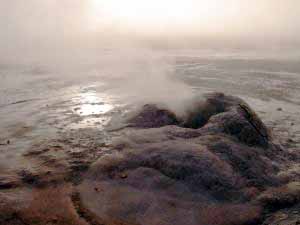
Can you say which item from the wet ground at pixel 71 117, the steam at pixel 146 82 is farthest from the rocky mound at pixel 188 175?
the steam at pixel 146 82

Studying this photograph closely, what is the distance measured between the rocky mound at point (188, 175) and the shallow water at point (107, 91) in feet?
4.60

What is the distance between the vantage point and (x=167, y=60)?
21.4m

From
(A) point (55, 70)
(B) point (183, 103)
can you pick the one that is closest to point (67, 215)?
(B) point (183, 103)

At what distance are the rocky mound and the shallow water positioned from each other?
1.40 m

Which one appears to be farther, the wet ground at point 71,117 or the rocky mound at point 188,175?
the wet ground at point 71,117

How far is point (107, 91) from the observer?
1289 centimetres

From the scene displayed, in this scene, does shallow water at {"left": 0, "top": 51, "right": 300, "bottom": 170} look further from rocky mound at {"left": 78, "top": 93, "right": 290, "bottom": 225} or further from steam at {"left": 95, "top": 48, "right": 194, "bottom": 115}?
rocky mound at {"left": 78, "top": 93, "right": 290, "bottom": 225}

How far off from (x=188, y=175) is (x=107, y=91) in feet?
23.9

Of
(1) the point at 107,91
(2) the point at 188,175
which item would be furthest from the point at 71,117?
(2) the point at 188,175

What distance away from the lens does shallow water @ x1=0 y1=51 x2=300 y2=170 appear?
8.75m

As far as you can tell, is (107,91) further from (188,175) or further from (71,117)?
(188,175)

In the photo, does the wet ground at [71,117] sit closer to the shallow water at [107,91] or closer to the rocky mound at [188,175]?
the shallow water at [107,91]

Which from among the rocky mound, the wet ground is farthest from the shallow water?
the rocky mound

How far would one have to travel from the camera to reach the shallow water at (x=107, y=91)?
8750mm
